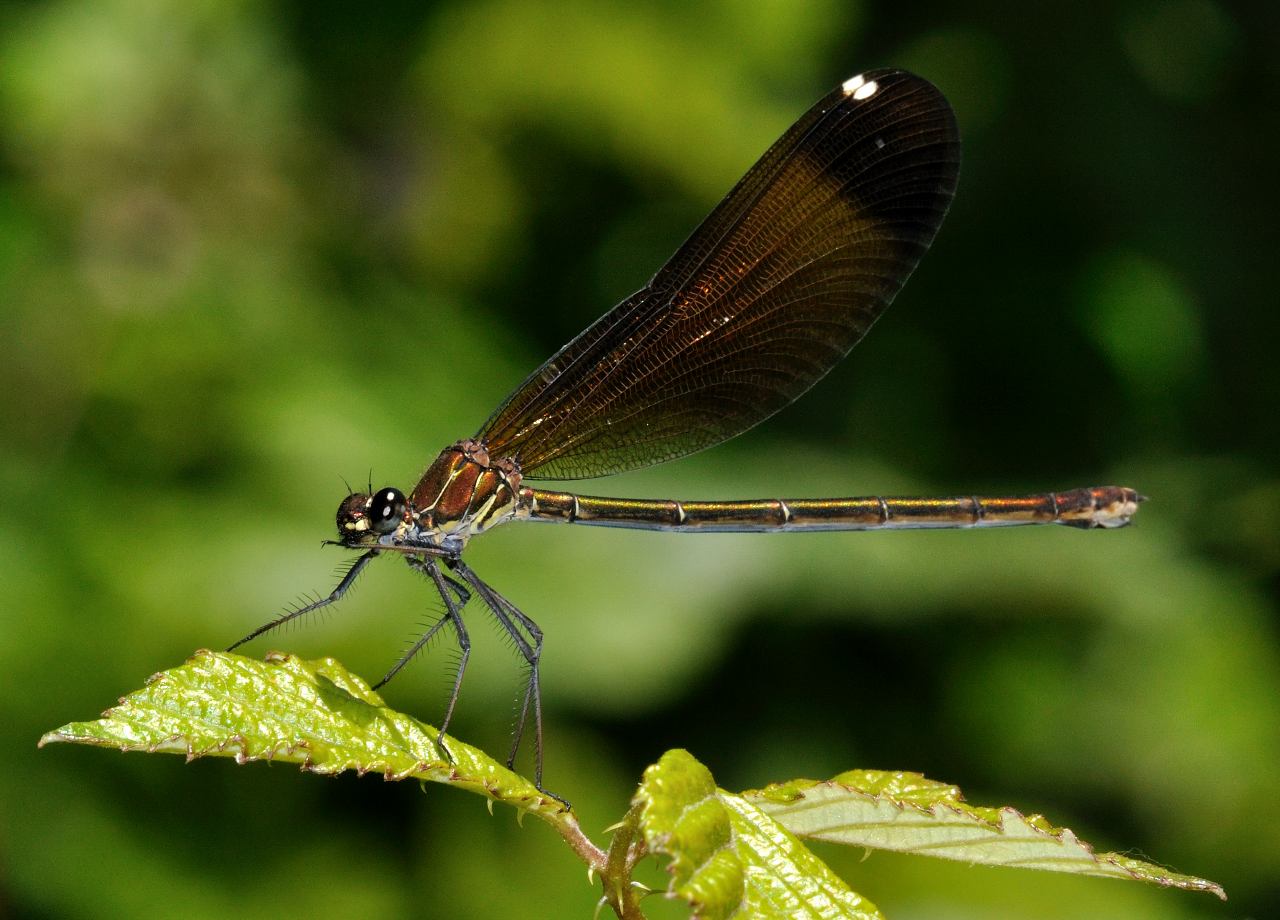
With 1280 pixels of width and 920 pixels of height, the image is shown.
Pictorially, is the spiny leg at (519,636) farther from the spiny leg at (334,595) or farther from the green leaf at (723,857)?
the green leaf at (723,857)

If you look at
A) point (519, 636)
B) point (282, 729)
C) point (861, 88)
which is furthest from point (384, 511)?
point (861, 88)

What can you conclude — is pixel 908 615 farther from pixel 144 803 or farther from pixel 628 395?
pixel 144 803

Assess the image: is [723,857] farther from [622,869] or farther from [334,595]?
[334,595]

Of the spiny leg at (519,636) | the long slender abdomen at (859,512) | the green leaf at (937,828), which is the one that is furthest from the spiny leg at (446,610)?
the green leaf at (937,828)

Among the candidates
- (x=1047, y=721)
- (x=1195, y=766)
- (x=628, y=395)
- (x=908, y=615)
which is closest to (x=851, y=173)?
(x=628, y=395)

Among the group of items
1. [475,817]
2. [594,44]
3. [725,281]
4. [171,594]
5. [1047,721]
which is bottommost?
[475,817]

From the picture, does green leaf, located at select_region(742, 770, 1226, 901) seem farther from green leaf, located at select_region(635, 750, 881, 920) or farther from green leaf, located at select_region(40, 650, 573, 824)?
green leaf, located at select_region(40, 650, 573, 824)
